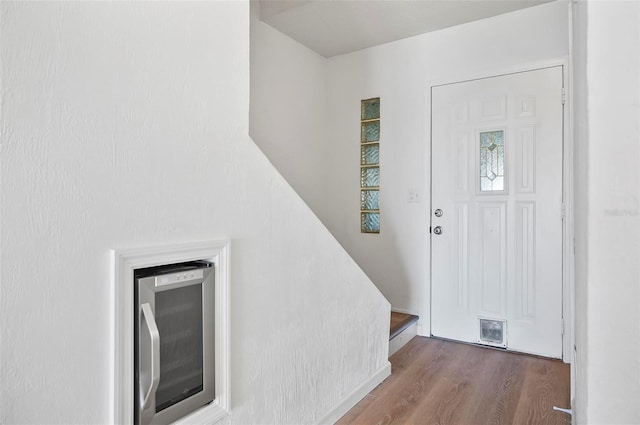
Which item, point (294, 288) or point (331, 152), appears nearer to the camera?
point (294, 288)

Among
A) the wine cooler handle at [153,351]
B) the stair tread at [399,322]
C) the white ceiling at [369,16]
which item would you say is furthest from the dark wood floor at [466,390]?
the white ceiling at [369,16]

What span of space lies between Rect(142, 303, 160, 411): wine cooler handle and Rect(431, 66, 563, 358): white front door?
248cm

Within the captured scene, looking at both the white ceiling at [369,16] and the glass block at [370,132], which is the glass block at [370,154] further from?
the white ceiling at [369,16]

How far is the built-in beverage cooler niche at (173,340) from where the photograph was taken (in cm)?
111

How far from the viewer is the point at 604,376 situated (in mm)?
464

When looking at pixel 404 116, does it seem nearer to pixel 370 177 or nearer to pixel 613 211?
pixel 370 177

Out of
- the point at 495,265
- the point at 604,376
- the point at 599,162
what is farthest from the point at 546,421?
the point at 599,162

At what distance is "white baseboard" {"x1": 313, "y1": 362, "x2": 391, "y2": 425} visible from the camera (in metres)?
1.91

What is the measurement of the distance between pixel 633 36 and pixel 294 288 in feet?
4.71

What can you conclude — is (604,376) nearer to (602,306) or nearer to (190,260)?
(602,306)

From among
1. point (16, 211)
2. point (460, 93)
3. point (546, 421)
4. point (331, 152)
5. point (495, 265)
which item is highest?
point (460, 93)

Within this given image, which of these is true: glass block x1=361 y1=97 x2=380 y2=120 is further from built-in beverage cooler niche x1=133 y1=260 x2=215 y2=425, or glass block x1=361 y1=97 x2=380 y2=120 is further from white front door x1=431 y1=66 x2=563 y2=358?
built-in beverage cooler niche x1=133 y1=260 x2=215 y2=425

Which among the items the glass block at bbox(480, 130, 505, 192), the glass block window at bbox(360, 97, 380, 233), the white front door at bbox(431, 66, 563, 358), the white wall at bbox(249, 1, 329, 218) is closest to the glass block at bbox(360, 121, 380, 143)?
the glass block window at bbox(360, 97, 380, 233)

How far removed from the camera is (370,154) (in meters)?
3.50
